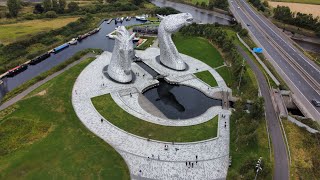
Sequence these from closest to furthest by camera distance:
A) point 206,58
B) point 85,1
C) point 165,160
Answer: point 165,160 → point 206,58 → point 85,1

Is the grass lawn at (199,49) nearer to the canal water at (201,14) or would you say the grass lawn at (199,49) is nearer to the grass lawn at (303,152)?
the canal water at (201,14)

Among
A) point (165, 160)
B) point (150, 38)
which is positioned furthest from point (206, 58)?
point (165, 160)

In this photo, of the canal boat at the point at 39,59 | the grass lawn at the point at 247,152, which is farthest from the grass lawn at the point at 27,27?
the grass lawn at the point at 247,152

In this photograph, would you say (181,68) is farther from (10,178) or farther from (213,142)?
(10,178)

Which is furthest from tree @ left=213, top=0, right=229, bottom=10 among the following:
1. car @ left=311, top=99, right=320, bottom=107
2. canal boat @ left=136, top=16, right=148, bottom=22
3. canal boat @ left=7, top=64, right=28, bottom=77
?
canal boat @ left=7, top=64, right=28, bottom=77

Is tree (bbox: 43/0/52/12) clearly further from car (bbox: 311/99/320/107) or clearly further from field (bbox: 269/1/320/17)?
field (bbox: 269/1/320/17)
